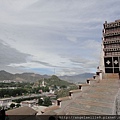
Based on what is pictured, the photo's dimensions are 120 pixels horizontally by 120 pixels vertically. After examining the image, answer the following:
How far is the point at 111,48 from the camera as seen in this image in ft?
92.9

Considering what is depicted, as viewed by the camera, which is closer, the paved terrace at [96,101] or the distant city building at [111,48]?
the paved terrace at [96,101]

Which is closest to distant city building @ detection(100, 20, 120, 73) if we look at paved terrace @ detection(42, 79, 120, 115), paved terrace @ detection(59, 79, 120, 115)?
paved terrace @ detection(42, 79, 120, 115)

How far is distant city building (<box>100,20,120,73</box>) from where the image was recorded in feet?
89.0

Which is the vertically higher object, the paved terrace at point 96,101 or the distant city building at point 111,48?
the distant city building at point 111,48

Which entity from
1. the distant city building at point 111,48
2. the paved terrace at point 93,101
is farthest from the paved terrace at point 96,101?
the distant city building at point 111,48

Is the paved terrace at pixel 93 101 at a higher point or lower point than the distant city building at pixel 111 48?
lower

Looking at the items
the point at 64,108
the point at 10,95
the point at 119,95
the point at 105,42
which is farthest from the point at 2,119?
the point at 10,95

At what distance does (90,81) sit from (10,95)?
4194 inches

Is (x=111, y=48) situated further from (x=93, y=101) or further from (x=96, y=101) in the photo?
(x=93, y=101)

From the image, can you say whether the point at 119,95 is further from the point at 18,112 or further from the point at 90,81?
the point at 18,112

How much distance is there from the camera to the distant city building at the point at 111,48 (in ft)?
89.0

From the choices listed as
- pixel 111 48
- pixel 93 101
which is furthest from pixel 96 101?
pixel 111 48

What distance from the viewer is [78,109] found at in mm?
18656

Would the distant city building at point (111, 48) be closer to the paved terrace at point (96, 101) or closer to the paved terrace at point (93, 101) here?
the paved terrace at point (93, 101)
